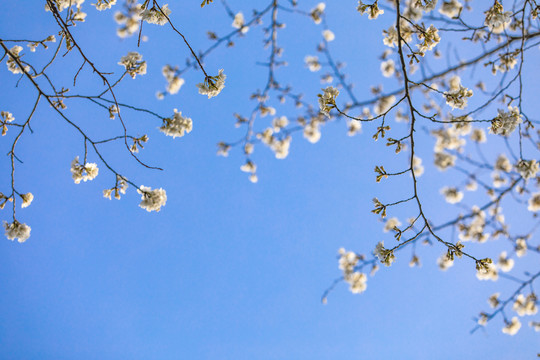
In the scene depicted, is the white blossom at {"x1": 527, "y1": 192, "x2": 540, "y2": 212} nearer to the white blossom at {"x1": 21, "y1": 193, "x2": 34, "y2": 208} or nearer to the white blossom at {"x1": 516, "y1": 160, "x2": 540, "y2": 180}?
the white blossom at {"x1": 516, "y1": 160, "x2": 540, "y2": 180}

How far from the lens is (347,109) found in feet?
16.4

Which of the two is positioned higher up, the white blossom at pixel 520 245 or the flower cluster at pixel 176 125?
the flower cluster at pixel 176 125

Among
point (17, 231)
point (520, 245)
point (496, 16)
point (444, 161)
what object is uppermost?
point (444, 161)

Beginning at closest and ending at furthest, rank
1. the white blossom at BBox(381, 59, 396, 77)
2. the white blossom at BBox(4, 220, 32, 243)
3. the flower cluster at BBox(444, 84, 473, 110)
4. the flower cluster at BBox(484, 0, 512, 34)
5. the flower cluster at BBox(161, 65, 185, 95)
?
the white blossom at BBox(4, 220, 32, 243) → the flower cluster at BBox(444, 84, 473, 110) → the flower cluster at BBox(484, 0, 512, 34) → the flower cluster at BBox(161, 65, 185, 95) → the white blossom at BBox(381, 59, 396, 77)

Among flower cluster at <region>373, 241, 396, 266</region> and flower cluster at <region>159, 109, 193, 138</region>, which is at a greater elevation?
flower cluster at <region>159, 109, 193, 138</region>

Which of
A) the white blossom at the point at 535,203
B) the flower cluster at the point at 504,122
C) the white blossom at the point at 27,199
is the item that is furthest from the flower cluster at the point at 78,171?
the white blossom at the point at 535,203

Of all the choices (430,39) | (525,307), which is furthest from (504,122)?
(525,307)

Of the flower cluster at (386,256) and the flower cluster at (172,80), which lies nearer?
the flower cluster at (386,256)

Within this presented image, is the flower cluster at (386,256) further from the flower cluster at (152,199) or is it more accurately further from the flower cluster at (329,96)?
the flower cluster at (152,199)

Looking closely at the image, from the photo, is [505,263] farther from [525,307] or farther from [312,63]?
[312,63]

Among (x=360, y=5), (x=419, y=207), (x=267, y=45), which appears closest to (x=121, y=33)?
(x=267, y=45)

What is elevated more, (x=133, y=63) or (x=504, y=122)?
(x=133, y=63)

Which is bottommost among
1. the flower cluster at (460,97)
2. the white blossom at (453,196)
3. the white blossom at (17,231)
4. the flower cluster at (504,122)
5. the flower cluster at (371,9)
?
the white blossom at (17,231)

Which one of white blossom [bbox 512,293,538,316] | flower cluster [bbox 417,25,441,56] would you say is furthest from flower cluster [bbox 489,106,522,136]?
white blossom [bbox 512,293,538,316]
